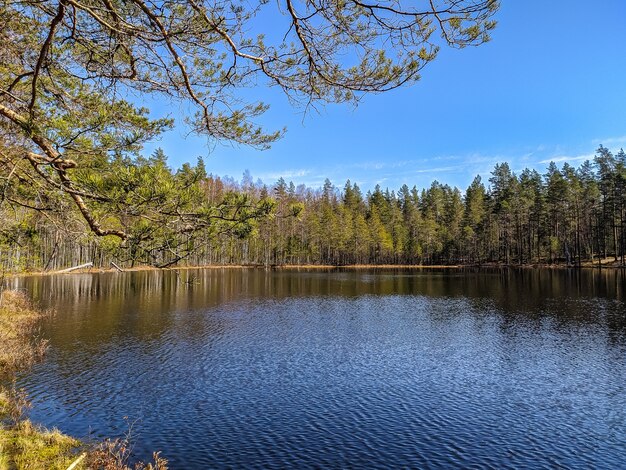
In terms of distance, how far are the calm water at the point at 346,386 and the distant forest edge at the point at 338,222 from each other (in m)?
1.22

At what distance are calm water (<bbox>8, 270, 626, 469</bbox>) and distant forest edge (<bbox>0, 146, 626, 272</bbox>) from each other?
4.01 ft

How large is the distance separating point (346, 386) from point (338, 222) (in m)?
87.1

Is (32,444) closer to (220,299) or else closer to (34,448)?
(34,448)

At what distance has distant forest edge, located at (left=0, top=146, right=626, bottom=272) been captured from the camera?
6777 mm

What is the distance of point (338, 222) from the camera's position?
336ft

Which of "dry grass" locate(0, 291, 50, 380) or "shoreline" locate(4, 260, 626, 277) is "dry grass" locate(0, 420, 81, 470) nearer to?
"dry grass" locate(0, 291, 50, 380)

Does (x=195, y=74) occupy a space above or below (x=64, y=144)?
above

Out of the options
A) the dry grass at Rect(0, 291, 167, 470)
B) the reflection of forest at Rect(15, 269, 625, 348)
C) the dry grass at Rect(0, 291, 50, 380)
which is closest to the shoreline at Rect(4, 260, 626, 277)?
the reflection of forest at Rect(15, 269, 625, 348)

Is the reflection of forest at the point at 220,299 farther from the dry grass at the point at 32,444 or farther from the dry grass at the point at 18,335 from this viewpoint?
the dry grass at the point at 32,444

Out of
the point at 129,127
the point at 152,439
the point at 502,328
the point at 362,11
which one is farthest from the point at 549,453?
the point at 502,328

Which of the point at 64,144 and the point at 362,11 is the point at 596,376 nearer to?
the point at 362,11

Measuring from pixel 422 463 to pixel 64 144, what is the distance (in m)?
10.7

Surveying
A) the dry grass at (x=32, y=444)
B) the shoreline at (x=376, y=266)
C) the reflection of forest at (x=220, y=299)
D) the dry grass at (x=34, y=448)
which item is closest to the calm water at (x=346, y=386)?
the reflection of forest at (x=220, y=299)

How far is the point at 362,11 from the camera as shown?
4.74m
